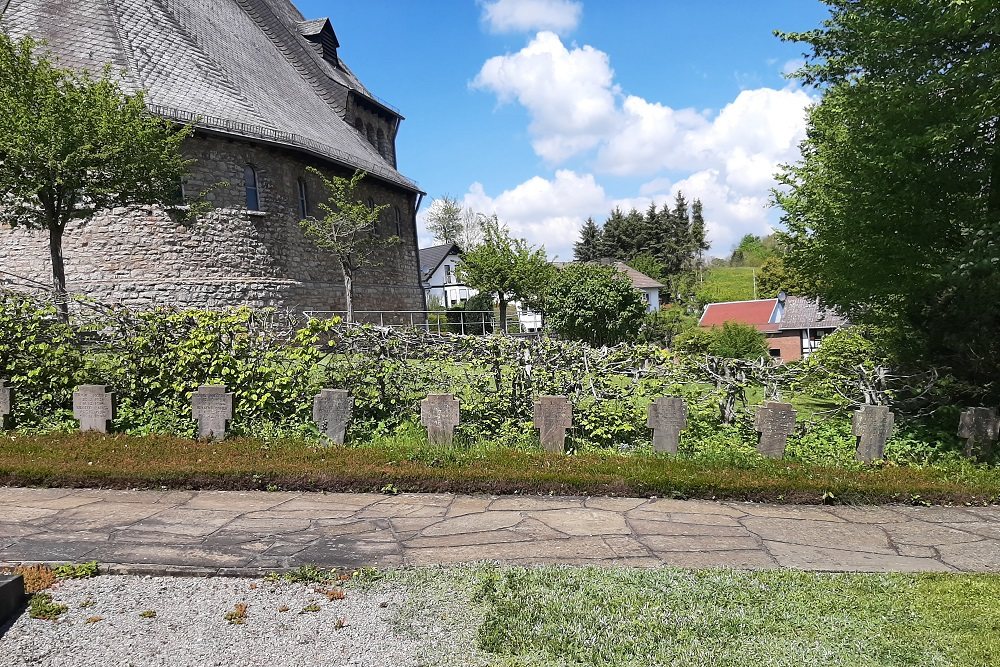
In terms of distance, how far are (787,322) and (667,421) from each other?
36.1m

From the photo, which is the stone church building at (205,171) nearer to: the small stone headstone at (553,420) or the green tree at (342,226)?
the green tree at (342,226)

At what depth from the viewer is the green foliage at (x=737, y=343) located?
19.3 meters

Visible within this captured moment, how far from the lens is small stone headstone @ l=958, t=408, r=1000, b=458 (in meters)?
5.92

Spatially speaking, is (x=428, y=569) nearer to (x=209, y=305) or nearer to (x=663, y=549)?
(x=663, y=549)

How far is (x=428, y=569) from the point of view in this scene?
12.3 ft

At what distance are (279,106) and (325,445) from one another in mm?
17632

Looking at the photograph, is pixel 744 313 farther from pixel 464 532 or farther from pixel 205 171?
pixel 464 532

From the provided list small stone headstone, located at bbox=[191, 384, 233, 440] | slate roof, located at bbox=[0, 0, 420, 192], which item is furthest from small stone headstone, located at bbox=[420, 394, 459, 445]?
slate roof, located at bbox=[0, 0, 420, 192]

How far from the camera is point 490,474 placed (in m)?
5.49

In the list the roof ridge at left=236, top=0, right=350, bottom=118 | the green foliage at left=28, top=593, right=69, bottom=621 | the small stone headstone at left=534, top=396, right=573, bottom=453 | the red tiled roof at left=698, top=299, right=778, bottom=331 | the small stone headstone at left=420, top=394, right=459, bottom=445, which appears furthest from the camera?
the red tiled roof at left=698, top=299, right=778, bottom=331

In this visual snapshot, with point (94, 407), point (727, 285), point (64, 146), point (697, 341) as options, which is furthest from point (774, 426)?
point (727, 285)

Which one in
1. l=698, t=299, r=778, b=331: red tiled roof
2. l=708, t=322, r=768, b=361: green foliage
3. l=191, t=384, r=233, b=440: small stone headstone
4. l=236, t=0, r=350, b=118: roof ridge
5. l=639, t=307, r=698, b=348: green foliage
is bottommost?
l=191, t=384, r=233, b=440: small stone headstone

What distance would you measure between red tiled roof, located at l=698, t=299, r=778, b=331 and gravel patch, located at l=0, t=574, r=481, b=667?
1660 inches

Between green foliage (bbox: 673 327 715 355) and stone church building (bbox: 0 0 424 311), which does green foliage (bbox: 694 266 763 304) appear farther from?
stone church building (bbox: 0 0 424 311)
